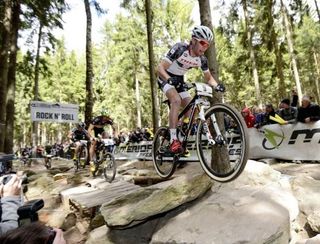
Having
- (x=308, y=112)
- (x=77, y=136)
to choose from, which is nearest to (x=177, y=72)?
(x=308, y=112)

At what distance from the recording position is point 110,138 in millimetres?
10109

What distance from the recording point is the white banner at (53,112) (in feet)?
38.5

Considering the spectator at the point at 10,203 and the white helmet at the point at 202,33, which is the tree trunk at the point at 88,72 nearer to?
the white helmet at the point at 202,33

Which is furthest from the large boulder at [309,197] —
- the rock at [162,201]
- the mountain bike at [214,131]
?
the rock at [162,201]

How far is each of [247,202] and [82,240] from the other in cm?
322

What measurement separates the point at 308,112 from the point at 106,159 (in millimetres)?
5403

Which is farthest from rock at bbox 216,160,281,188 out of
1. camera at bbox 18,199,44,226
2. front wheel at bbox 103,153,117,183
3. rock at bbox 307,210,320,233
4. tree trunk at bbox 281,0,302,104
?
tree trunk at bbox 281,0,302,104

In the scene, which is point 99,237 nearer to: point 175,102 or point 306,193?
point 175,102

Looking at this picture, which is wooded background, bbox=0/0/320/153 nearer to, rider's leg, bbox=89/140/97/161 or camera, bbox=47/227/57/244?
rider's leg, bbox=89/140/97/161

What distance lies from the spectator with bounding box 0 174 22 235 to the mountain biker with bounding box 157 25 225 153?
3.19 metres

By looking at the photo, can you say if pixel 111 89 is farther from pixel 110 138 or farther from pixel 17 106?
pixel 110 138

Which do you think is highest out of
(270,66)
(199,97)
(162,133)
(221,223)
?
(270,66)

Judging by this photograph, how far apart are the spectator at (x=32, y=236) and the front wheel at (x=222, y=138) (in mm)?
3205

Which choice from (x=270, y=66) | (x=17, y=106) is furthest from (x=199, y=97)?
(x=17, y=106)
